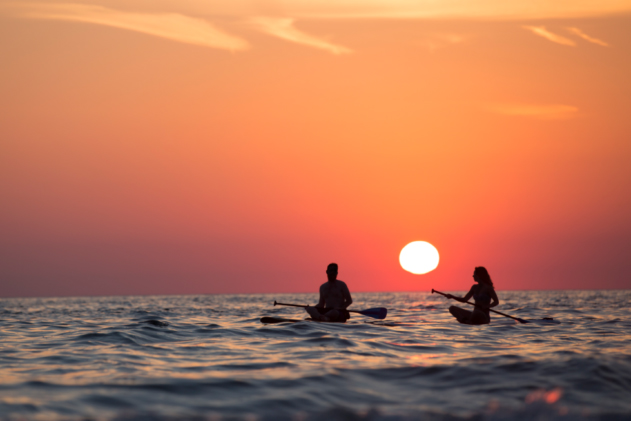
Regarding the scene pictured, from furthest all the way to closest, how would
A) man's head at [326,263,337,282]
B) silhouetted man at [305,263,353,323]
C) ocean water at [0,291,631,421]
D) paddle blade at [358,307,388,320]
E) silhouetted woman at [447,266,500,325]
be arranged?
paddle blade at [358,307,388,320]
silhouetted man at [305,263,353,323]
silhouetted woman at [447,266,500,325]
man's head at [326,263,337,282]
ocean water at [0,291,631,421]

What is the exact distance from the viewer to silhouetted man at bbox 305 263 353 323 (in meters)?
19.5

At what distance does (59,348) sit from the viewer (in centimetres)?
1423

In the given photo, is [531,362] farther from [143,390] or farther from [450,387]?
[143,390]

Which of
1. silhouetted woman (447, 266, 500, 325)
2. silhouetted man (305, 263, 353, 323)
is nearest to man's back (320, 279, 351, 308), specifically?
silhouetted man (305, 263, 353, 323)

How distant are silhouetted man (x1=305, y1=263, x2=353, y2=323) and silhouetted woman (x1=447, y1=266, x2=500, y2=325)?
378 cm

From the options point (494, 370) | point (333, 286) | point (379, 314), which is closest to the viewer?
point (494, 370)

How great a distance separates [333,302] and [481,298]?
16.7ft

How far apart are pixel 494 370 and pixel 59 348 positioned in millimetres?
10299

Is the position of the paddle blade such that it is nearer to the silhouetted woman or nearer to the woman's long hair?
the silhouetted woman

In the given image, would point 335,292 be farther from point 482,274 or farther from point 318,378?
point 318,378

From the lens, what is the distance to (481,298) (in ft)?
65.0

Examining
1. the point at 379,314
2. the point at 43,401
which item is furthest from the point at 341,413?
the point at 379,314

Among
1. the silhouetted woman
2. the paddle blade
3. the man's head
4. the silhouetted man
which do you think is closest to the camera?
the man's head

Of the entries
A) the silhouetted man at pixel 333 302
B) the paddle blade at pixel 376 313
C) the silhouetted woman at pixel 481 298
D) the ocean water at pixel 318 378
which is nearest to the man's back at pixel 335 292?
the silhouetted man at pixel 333 302
